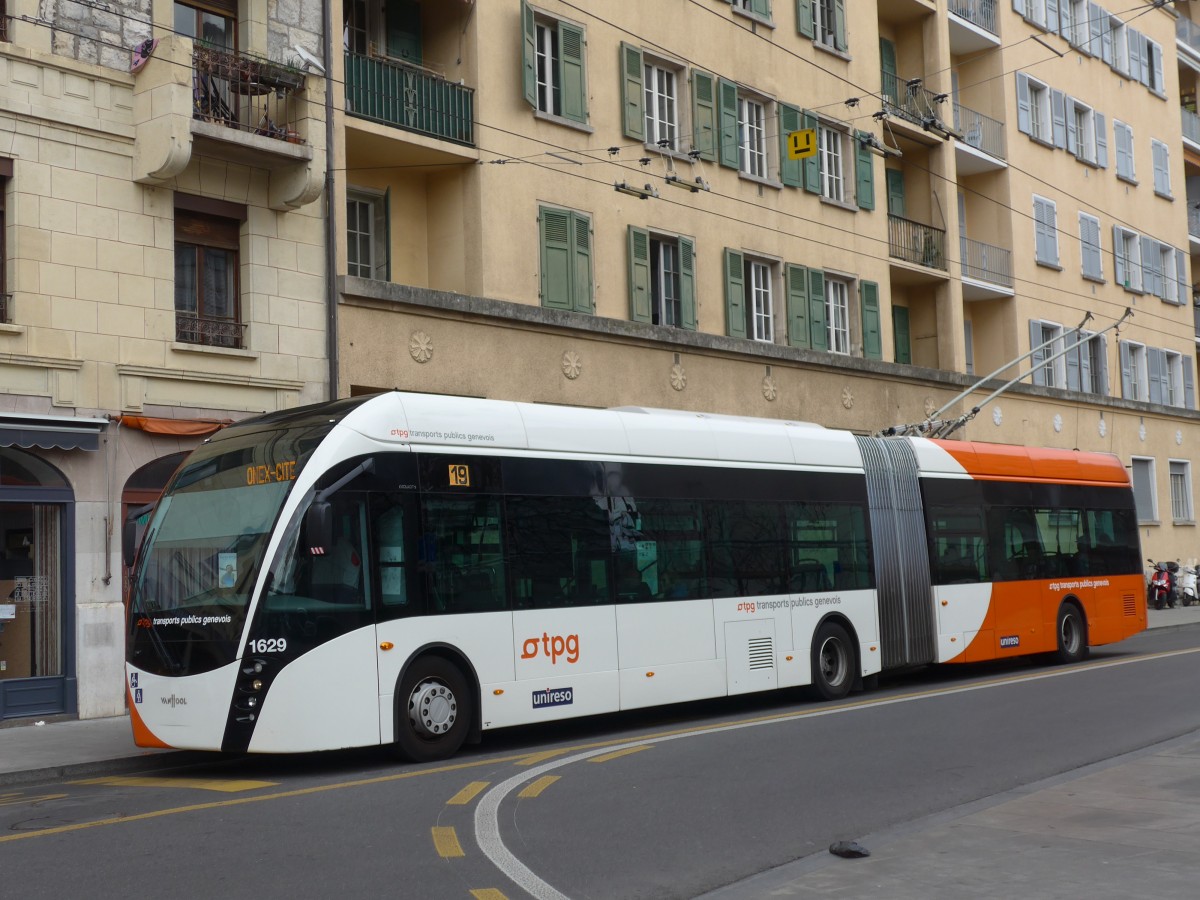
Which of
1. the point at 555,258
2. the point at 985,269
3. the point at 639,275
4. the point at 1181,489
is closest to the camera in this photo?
the point at 555,258

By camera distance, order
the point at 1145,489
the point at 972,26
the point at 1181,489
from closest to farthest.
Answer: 1. the point at 972,26
2. the point at 1145,489
3. the point at 1181,489

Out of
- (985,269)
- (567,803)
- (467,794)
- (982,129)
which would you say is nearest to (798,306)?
(985,269)

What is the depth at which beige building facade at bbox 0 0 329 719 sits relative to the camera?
Result: 54.7ft

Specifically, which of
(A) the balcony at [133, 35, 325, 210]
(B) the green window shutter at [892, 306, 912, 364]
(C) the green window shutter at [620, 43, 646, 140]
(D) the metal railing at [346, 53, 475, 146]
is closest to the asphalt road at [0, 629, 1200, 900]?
(A) the balcony at [133, 35, 325, 210]

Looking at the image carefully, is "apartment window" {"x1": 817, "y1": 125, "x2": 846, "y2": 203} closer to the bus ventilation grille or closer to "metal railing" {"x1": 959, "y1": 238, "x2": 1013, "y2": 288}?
"metal railing" {"x1": 959, "y1": 238, "x2": 1013, "y2": 288}

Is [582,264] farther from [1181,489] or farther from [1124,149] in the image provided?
[1181,489]

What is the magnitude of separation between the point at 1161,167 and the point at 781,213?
21643mm

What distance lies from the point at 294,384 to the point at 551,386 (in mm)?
5075

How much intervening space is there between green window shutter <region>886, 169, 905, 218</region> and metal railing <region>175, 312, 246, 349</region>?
19045mm

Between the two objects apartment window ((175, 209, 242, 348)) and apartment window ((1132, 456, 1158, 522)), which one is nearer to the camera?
apartment window ((175, 209, 242, 348))

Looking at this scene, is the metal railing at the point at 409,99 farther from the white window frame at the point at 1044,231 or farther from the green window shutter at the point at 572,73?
the white window frame at the point at 1044,231

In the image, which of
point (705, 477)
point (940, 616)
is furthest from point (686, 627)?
point (940, 616)

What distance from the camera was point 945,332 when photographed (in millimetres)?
34344

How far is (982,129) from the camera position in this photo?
36719 mm
